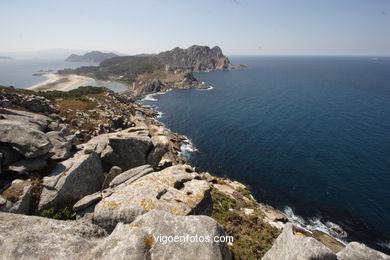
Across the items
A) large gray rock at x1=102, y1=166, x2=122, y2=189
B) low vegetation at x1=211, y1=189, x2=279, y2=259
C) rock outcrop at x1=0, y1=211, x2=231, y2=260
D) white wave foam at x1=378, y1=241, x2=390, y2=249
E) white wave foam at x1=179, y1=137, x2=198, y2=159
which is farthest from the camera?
white wave foam at x1=179, y1=137, x2=198, y2=159

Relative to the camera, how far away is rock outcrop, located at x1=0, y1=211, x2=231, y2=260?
7525mm

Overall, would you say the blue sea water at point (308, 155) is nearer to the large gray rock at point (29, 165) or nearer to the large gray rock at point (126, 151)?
the large gray rock at point (126, 151)

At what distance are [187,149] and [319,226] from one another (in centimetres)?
4253

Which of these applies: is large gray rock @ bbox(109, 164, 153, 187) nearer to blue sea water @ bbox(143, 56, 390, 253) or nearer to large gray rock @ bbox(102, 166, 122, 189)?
large gray rock @ bbox(102, 166, 122, 189)

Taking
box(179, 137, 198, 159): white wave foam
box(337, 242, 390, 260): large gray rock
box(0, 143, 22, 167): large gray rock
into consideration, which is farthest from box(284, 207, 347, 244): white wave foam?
box(0, 143, 22, 167): large gray rock

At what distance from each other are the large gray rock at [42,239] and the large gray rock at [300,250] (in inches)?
357

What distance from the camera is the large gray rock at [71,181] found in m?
13.6

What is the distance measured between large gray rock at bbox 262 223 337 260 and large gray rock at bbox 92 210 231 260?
313 cm

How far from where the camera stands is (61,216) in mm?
13039

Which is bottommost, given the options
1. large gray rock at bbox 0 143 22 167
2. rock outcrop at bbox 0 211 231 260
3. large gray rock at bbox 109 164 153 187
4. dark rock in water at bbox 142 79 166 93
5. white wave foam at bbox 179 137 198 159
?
white wave foam at bbox 179 137 198 159

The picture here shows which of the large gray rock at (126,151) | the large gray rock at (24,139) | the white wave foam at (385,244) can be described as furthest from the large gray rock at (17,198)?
the white wave foam at (385,244)

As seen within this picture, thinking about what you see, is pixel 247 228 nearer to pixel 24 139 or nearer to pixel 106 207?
pixel 106 207

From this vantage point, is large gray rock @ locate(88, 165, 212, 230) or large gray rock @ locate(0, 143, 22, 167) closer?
large gray rock @ locate(88, 165, 212, 230)

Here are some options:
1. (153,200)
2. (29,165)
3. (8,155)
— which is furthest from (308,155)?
(8,155)
